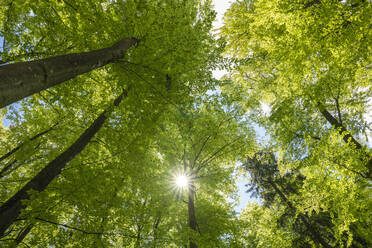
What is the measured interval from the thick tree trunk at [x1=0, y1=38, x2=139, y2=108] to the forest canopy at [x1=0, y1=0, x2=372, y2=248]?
1 centimetres

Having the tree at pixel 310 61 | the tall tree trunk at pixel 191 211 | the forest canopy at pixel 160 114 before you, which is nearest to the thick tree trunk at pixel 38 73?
the forest canopy at pixel 160 114

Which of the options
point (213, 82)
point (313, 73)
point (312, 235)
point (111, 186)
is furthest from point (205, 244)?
point (312, 235)

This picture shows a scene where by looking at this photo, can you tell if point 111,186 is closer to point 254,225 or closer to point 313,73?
point 313,73

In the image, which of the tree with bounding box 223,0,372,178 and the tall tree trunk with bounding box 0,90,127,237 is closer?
the tall tree trunk with bounding box 0,90,127,237

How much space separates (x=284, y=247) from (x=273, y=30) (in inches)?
406

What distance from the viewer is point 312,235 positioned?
9.72 metres

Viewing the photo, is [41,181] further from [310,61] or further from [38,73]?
[310,61]

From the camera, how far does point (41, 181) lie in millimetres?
3258

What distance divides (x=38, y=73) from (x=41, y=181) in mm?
2839

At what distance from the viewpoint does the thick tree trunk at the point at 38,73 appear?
4.39ft

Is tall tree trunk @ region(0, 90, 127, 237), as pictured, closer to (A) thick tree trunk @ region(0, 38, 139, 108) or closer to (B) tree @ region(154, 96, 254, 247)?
(A) thick tree trunk @ region(0, 38, 139, 108)

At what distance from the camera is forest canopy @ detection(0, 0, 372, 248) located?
3.05 metres

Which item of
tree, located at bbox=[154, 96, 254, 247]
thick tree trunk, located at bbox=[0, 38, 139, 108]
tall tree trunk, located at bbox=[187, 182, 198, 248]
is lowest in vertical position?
thick tree trunk, located at bbox=[0, 38, 139, 108]

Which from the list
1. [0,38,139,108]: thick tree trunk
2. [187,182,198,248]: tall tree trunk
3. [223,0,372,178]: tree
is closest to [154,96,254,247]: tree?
[187,182,198,248]: tall tree trunk
